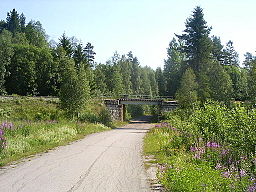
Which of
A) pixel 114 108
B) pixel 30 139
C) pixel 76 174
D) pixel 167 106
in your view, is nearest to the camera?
A: pixel 76 174

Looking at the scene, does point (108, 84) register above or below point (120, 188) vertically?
above

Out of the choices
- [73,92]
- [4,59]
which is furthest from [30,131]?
[4,59]

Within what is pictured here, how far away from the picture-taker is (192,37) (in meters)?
64.1

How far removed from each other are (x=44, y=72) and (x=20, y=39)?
79.6ft

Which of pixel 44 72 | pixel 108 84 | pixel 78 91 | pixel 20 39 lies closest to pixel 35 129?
pixel 78 91

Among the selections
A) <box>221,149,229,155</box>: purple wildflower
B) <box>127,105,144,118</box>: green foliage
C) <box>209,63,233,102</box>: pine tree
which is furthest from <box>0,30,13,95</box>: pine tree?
<box>221,149,229,155</box>: purple wildflower

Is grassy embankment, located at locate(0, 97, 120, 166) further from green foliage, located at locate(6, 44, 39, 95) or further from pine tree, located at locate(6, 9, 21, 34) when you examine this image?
pine tree, located at locate(6, 9, 21, 34)

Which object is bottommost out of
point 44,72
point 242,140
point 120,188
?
point 120,188

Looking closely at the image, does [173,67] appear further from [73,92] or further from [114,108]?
[73,92]

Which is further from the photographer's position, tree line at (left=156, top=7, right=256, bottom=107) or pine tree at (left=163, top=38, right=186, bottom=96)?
pine tree at (left=163, top=38, right=186, bottom=96)

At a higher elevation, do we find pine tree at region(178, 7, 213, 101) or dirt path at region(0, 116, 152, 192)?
pine tree at region(178, 7, 213, 101)

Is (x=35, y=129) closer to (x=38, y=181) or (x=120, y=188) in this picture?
(x=38, y=181)

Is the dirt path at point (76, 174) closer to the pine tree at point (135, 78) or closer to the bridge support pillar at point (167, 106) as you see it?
the bridge support pillar at point (167, 106)


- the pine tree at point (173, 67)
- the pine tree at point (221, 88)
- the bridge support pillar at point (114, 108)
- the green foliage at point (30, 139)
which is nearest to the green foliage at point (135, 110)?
the pine tree at point (173, 67)
